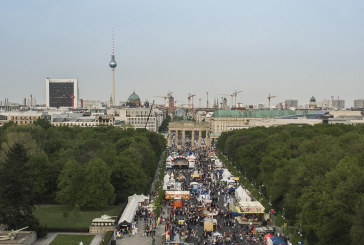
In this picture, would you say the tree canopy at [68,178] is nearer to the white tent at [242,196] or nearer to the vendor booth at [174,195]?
the vendor booth at [174,195]

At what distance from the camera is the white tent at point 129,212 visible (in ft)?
168

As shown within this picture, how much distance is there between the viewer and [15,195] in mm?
45375

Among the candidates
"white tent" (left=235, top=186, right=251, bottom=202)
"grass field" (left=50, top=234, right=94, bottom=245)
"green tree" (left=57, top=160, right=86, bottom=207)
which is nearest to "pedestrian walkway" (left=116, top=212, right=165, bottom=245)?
"grass field" (left=50, top=234, right=94, bottom=245)

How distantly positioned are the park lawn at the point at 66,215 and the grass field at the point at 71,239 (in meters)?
2.52

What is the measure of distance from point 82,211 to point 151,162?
28.6 meters

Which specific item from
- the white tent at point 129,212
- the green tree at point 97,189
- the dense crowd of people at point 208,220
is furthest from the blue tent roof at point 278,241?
the green tree at point 97,189

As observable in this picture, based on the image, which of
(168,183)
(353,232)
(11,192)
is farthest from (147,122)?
(353,232)

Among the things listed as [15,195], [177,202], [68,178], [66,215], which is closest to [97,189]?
[68,178]

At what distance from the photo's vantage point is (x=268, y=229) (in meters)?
50.2

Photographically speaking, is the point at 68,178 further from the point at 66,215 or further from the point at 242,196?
the point at 242,196

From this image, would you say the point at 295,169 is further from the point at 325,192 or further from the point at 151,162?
the point at 151,162

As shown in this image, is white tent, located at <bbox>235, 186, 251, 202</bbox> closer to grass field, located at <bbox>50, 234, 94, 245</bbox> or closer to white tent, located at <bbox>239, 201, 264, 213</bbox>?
white tent, located at <bbox>239, 201, 264, 213</bbox>

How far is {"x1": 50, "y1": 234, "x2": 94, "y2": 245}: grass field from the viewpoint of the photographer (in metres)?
45.7

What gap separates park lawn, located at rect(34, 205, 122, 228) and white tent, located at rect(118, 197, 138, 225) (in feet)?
6.74
